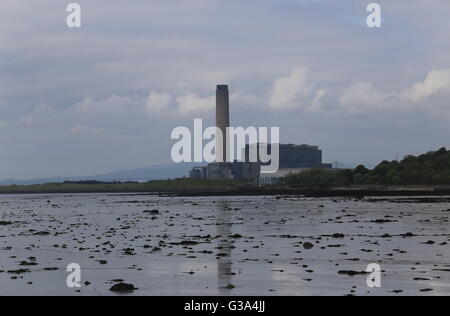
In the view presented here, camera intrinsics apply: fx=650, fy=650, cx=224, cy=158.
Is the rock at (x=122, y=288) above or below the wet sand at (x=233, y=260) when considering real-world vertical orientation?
above

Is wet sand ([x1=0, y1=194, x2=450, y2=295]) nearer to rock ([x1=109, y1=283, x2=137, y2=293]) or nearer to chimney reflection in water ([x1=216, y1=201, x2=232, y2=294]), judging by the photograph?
chimney reflection in water ([x1=216, y1=201, x2=232, y2=294])

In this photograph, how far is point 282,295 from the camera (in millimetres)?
23984

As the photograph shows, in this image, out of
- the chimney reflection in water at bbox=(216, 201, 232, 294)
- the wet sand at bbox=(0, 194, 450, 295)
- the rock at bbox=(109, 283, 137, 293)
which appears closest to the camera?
the rock at bbox=(109, 283, 137, 293)

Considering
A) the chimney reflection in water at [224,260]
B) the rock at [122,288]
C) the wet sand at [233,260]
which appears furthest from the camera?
the chimney reflection in water at [224,260]

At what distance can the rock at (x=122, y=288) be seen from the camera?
1005 inches

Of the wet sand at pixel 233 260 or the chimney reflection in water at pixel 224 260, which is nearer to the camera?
the wet sand at pixel 233 260

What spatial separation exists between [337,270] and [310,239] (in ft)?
57.3

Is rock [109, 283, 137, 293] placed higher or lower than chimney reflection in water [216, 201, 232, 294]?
higher

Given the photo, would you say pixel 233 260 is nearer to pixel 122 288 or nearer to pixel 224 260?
pixel 224 260

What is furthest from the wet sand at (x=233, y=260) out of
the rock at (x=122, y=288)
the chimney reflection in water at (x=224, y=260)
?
the rock at (x=122, y=288)

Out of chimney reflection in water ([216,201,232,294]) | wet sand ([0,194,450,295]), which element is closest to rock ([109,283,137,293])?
wet sand ([0,194,450,295])

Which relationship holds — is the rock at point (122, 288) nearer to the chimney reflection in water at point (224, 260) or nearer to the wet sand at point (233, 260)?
the wet sand at point (233, 260)

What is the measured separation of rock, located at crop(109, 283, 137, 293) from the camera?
2553cm
